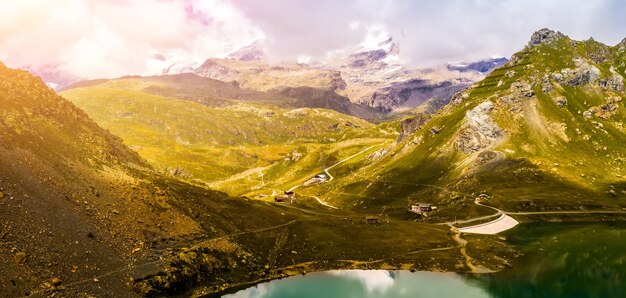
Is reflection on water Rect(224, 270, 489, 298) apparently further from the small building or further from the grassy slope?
the small building

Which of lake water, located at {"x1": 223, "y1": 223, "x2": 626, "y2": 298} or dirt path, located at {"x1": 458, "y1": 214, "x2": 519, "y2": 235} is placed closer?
lake water, located at {"x1": 223, "y1": 223, "x2": 626, "y2": 298}

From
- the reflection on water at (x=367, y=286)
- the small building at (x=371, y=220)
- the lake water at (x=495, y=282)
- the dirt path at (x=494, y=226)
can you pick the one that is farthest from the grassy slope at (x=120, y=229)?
the dirt path at (x=494, y=226)

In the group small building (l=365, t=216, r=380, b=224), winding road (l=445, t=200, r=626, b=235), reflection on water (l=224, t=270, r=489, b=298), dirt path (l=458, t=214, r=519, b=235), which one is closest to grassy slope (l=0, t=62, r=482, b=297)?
reflection on water (l=224, t=270, r=489, b=298)

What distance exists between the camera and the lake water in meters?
95.3

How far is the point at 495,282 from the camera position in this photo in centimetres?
10212

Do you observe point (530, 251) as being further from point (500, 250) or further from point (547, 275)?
point (547, 275)

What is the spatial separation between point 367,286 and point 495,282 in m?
31.1

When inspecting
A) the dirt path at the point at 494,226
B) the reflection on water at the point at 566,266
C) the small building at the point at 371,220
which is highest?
the small building at the point at 371,220

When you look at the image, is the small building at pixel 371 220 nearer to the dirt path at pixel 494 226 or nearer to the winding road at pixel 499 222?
the winding road at pixel 499 222

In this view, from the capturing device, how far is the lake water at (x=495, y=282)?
313ft

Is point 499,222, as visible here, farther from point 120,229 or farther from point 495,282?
point 120,229

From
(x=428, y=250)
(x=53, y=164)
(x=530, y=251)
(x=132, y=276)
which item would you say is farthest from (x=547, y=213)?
(x=53, y=164)

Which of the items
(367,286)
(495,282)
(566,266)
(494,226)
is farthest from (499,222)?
(367,286)

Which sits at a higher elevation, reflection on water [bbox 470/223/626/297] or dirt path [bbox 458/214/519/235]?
dirt path [bbox 458/214/519/235]
